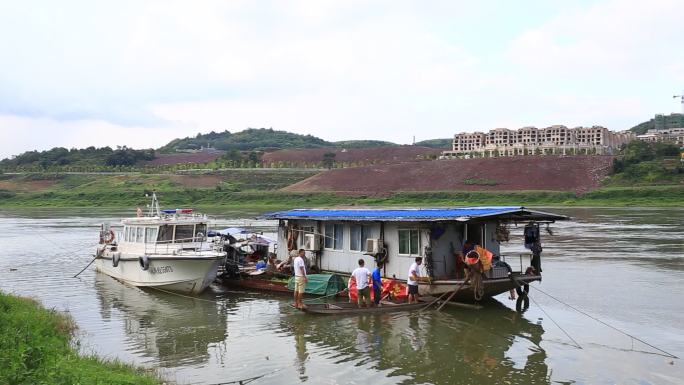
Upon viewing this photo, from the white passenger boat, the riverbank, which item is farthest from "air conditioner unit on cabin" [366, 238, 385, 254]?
the riverbank

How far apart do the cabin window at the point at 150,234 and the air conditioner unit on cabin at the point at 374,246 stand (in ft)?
29.9

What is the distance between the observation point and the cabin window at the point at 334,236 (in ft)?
79.9

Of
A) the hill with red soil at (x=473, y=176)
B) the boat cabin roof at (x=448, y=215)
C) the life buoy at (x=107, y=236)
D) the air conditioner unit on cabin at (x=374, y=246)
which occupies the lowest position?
the life buoy at (x=107, y=236)

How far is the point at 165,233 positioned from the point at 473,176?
258ft

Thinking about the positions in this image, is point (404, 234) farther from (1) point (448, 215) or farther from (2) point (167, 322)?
(2) point (167, 322)

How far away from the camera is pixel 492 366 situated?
14125 millimetres

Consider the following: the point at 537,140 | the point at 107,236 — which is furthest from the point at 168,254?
the point at 537,140

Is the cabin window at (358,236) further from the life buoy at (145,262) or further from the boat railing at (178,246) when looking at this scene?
the life buoy at (145,262)

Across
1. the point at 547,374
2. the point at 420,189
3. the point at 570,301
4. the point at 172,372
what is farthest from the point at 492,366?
the point at 420,189

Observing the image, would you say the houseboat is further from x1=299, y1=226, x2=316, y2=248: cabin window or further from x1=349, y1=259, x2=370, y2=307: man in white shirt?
x1=349, y1=259, x2=370, y2=307: man in white shirt

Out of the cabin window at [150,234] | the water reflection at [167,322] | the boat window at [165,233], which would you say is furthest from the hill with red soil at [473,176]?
the water reflection at [167,322]

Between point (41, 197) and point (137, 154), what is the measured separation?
56685 mm

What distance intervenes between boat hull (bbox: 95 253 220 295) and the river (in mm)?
479

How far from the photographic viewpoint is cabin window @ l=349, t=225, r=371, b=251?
23.1 m
